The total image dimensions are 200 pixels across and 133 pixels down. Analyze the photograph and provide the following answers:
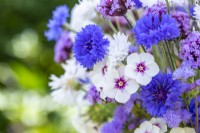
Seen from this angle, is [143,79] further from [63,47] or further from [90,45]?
[63,47]

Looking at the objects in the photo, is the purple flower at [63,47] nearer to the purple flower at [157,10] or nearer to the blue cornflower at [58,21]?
the blue cornflower at [58,21]

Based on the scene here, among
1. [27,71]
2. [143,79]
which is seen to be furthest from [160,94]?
[27,71]

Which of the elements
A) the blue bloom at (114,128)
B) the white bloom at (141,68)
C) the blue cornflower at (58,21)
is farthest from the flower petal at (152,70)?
the blue cornflower at (58,21)

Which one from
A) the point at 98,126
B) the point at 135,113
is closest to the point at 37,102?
the point at 98,126

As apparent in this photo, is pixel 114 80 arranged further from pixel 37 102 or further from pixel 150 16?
pixel 37 102

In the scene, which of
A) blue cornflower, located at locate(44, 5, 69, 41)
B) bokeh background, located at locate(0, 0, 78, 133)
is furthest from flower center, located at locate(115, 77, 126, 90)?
bokeh background, located at locate(0, 0, 78, 133)

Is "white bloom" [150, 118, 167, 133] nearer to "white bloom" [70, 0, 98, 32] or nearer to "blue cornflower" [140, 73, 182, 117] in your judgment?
"blue cornflower" [140, 73, 182, 117]
